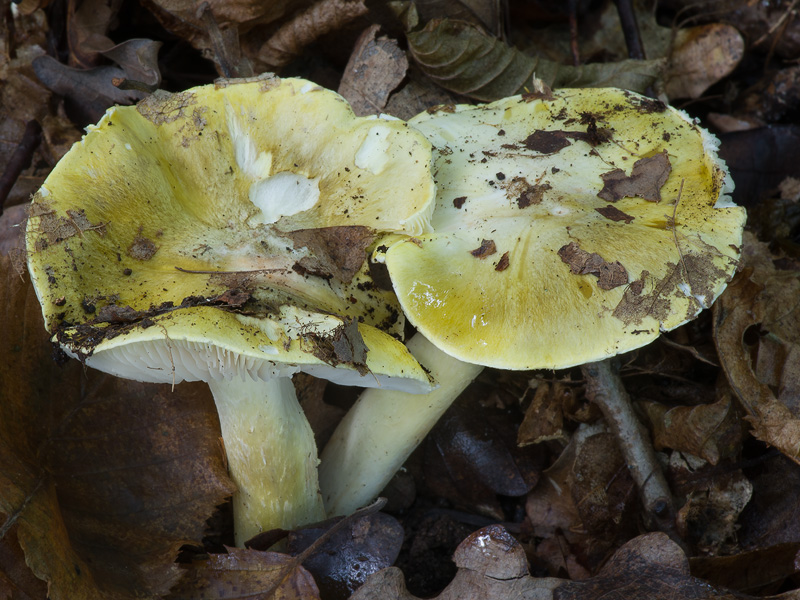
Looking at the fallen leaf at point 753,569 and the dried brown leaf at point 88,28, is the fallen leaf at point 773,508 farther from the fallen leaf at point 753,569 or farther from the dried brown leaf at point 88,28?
the dried brown leaf at point 88,28

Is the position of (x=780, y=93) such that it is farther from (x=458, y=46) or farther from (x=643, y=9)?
(x=458, y=46)

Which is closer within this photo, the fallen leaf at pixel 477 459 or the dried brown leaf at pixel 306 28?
the fallen leaf at pixel 477 459

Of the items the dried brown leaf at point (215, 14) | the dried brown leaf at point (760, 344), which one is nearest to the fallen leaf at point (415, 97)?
the dried brown leaf at point (215, 14)

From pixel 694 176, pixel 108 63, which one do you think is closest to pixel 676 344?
pixel 694 176

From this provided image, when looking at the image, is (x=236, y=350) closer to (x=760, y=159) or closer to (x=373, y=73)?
(x=373, y=73)

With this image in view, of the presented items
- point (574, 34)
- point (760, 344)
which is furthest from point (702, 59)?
point (760, 344)

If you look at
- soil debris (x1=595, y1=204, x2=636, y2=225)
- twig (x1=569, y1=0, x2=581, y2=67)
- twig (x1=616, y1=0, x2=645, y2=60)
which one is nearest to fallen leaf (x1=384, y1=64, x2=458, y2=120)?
twig (x1=569, y1=0, x2=581, y2=67)
